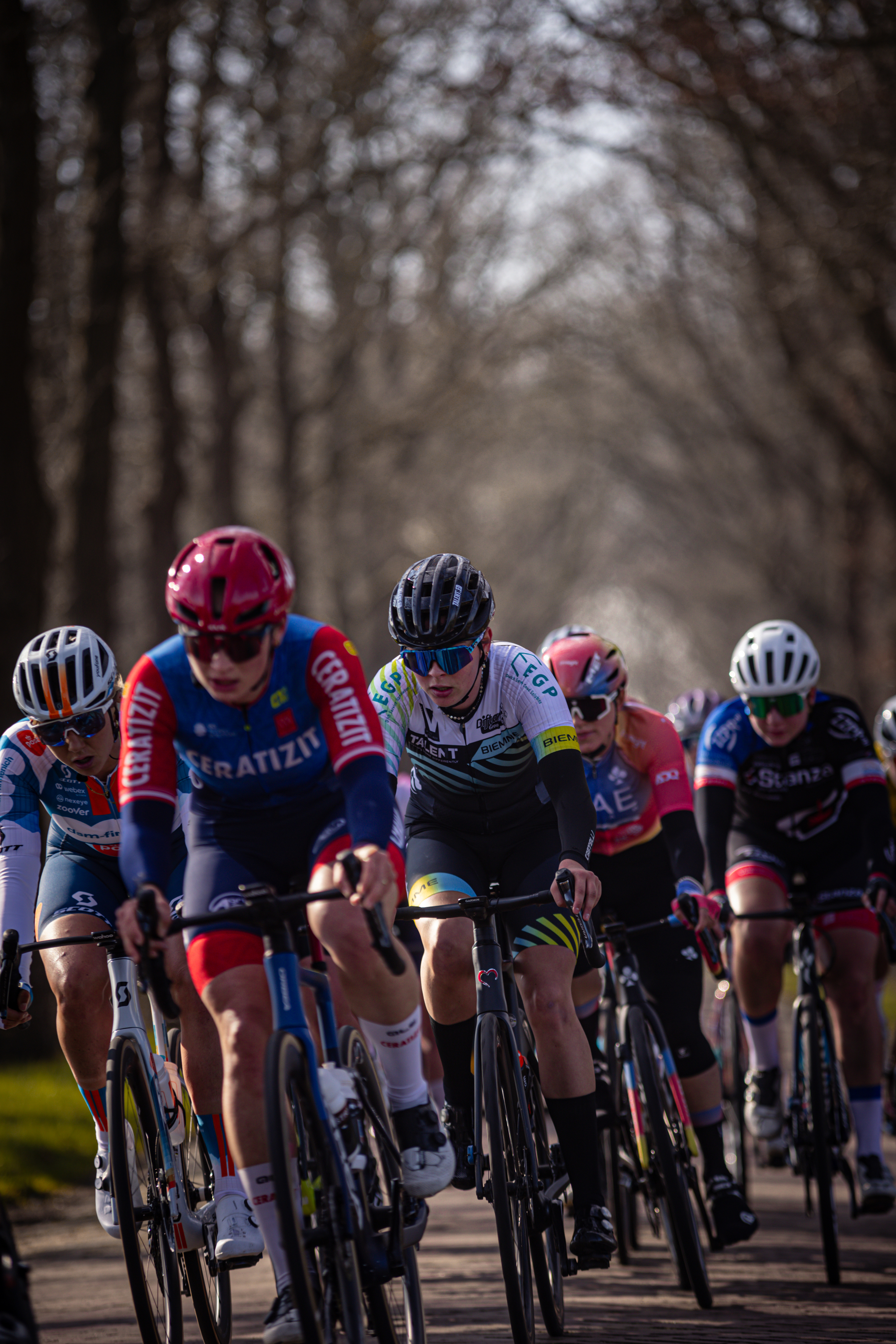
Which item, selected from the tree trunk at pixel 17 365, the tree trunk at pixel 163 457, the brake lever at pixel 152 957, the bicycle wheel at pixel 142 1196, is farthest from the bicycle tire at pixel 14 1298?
the tree trunk at pixel 163 457

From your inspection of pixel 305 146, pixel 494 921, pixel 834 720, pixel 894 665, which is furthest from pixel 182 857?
pixel 894 665

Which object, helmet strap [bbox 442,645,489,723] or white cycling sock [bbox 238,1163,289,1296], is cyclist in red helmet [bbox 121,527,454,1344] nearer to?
white cycling sock [bbox 238,1163,289,1296]

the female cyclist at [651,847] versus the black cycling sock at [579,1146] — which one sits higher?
the female cyclist at [651,847]

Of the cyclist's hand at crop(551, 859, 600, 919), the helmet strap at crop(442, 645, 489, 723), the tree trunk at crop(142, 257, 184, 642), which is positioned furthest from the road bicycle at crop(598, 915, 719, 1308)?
the tree trunk at crop(142, 257, 184, 642)

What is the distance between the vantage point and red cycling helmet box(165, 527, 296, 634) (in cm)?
429

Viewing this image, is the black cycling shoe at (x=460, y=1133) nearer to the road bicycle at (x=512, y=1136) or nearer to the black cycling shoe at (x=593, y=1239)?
the road bicycle at (x=512, y=1136)

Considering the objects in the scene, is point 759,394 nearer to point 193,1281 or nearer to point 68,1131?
point 68,1131

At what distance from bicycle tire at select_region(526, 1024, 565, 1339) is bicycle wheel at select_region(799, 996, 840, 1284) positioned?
1399 mm

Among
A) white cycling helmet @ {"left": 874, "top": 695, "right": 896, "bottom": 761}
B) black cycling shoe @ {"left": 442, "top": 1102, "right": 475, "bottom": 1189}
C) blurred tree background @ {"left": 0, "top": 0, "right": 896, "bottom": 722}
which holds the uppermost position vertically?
blurred tree background @ {"left": 0, "top": 0, "right": 896, "bottom": 722}

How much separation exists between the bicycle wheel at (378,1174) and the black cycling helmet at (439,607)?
1.35 meters

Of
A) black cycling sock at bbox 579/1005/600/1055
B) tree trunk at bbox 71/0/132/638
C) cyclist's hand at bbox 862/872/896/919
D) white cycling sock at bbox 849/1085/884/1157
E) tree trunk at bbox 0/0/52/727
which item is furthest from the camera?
tree trunk at bbox 71/0/132/638

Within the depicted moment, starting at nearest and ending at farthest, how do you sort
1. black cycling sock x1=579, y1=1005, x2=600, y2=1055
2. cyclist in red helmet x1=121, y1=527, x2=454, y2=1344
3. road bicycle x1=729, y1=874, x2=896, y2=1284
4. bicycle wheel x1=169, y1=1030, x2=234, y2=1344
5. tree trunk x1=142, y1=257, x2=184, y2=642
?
cyclist in red helmet x1=121, y1=527, x2=454, y2=1344, bicycle wheel x1=169, y1=1030, x2=234, y2=1344, road bicycle x1=729, y1=874, x2=896, y2=1284, black cycling sock x1=579, y1=1005, x2=600, y2=1055, tree trunk x1=142, y1=257, x2=184, y2=642

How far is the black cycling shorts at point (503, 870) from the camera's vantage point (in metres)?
5.43

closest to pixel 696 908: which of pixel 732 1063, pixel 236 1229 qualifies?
pixel 236 1229
